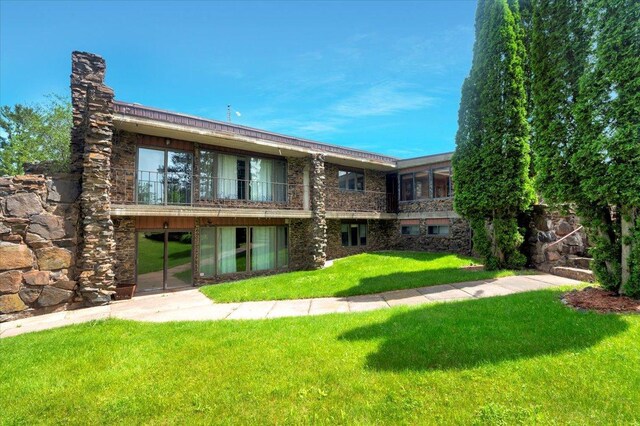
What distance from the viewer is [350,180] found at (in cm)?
1831

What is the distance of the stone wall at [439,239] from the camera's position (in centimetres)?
1630

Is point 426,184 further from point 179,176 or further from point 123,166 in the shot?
point 123,166

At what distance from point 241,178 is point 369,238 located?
922 centimetres

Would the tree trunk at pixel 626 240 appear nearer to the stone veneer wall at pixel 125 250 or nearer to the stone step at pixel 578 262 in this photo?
the stone step at pixel 578 262

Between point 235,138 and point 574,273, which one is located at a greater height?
point 235,138

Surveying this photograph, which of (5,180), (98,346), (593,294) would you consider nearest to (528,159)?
(593,294)

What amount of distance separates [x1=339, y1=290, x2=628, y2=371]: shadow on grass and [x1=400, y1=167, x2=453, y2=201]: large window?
38.6 ft

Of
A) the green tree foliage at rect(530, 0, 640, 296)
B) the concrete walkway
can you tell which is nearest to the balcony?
the concrete walkway

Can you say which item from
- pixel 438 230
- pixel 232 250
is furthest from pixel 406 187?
pixel 232 250

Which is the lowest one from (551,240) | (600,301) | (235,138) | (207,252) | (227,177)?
(600,301)

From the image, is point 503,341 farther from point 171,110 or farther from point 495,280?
point 171,110

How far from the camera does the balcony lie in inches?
436

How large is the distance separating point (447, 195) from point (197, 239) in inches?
549

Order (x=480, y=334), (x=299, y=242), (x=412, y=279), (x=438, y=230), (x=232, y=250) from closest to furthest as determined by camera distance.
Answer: (x=480, y=334)
(x=412, y=279)
(x=232, y=250)
(x=299, y=242)
(x=438, y=230)
